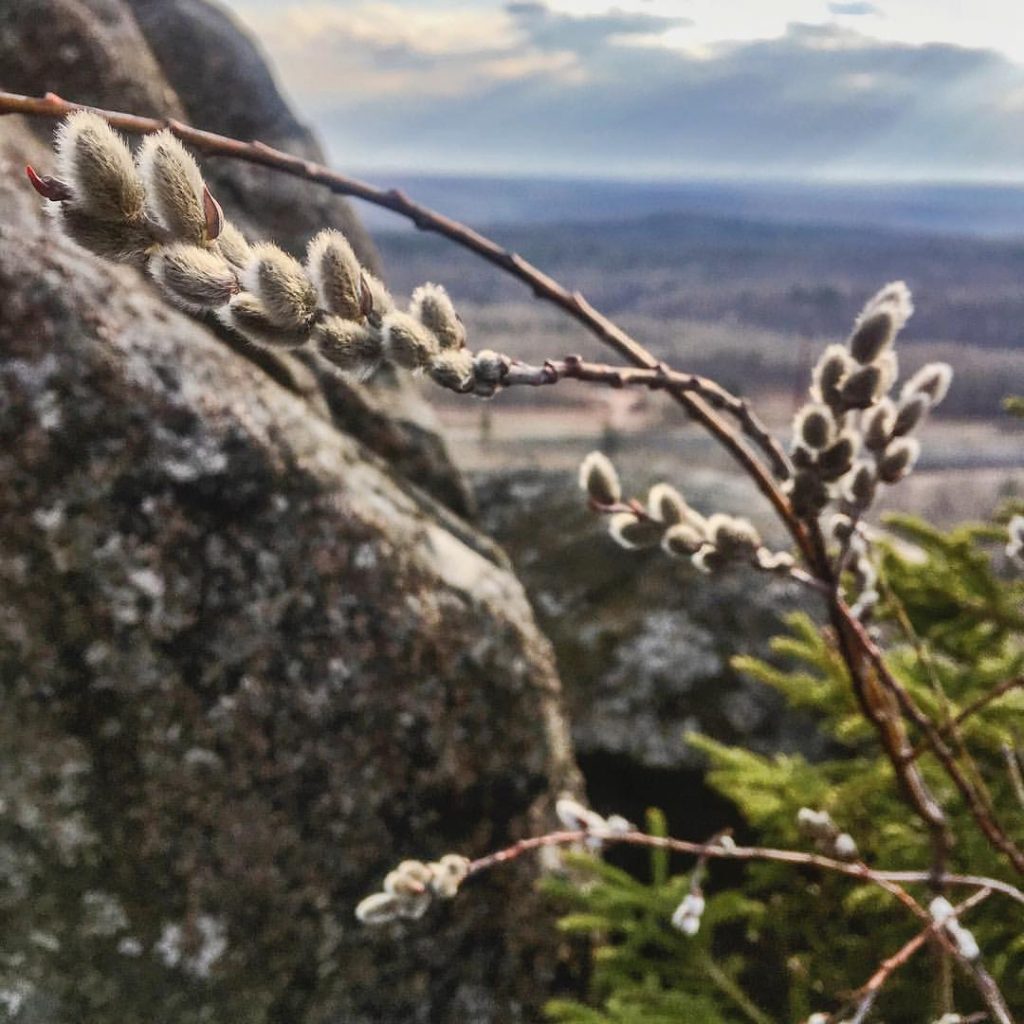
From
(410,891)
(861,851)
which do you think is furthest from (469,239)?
(861,851)

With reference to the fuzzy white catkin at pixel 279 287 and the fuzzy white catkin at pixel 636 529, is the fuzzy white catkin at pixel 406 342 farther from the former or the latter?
the fuzzy white catkin at pixel 636 529

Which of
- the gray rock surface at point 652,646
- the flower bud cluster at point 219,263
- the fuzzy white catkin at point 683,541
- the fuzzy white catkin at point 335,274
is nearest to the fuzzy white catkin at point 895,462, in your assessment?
the fuzzy white catkin at point 683,541

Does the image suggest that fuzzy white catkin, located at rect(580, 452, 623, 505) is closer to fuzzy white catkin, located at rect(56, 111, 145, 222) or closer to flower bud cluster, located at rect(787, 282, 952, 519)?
flower bud cluster, located at rect(787, 282, 952, 519)

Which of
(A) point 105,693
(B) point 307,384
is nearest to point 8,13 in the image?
(B) point 307,384

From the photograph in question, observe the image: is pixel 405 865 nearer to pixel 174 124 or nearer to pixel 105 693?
pixel 105 693

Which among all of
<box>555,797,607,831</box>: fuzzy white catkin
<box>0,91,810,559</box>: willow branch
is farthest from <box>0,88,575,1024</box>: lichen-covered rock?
<box>0,91,810,559</box>: willow branch

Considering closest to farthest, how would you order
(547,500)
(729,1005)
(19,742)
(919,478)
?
(19,742) < (729,1005) < (547,500) < (919,478)
